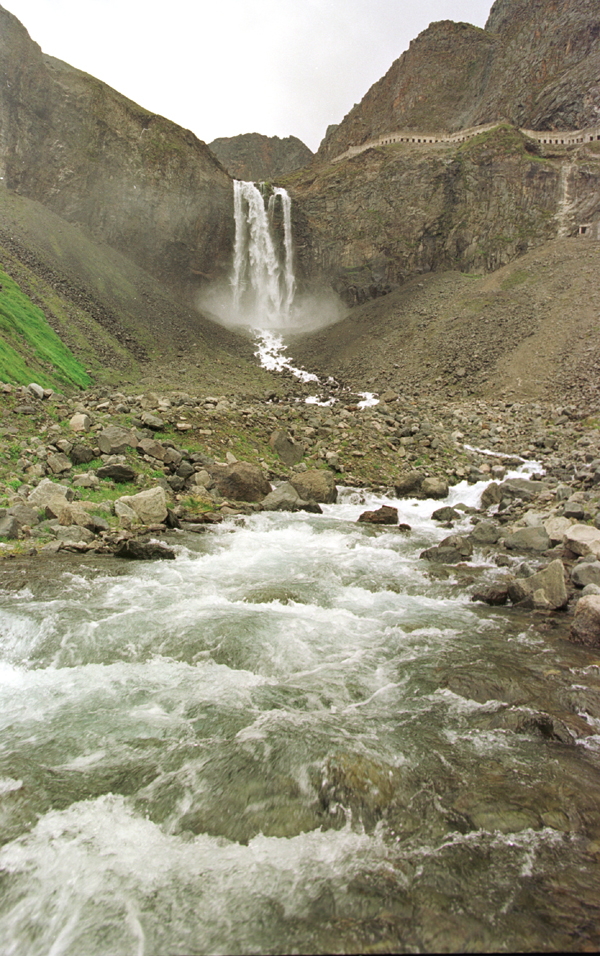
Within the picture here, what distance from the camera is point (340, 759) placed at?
4.27m

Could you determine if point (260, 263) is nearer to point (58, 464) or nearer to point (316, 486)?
point (316, 486)

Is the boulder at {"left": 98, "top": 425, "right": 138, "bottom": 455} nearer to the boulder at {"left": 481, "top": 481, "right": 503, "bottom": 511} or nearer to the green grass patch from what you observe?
the green grass patch

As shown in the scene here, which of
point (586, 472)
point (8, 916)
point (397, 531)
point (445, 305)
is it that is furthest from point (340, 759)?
point (445, 305)

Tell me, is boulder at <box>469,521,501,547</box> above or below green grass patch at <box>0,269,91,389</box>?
below

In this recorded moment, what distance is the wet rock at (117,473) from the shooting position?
11.4m

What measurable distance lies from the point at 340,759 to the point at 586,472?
44.4 ft

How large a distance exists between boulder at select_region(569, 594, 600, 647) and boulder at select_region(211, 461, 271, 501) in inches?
341

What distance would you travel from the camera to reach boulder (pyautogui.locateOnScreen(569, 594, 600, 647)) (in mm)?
6637

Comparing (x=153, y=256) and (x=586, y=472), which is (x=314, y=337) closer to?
(x=153, y=256)

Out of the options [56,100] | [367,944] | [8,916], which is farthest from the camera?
[56,100]

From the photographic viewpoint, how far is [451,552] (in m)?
10.7

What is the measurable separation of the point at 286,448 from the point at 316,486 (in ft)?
7.41

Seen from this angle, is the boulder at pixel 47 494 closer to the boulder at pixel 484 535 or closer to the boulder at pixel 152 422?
the boulder at pixel 152 422

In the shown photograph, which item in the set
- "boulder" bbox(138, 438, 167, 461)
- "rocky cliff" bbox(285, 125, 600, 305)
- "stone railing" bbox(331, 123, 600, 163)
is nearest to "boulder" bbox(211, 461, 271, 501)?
"boulder" bbox(138, 438, 167, 461)
